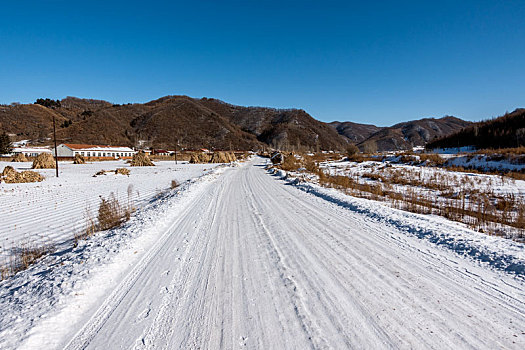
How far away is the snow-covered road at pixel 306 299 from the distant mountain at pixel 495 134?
96.5 feet

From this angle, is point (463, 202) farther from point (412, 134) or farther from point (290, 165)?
point (412, 134)

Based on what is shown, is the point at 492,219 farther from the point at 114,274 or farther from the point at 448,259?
the point at 114,274

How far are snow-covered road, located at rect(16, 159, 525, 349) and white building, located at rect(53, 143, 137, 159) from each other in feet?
250

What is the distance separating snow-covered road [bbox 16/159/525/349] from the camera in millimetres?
2281

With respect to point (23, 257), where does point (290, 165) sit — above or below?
above

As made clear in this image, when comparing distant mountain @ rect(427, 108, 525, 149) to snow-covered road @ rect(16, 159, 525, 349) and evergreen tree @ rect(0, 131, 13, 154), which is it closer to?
snow-covered road @ rect(16, 159, 525, 349)

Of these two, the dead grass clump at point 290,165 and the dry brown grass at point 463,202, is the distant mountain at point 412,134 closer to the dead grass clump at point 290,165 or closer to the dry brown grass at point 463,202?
the dead grass clump at point 290,165

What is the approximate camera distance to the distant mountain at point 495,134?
2489 centimetres

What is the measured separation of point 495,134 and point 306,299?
119 ft

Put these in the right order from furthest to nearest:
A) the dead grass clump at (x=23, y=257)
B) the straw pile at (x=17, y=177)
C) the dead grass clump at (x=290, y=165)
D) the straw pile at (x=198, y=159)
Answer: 1. the straw pile at (x=198, y=159)
2. the dead grass clump at (x=290, y=165)
3. the straw pile at (x=17, y=177)
4. the dead grass clump at (x=23, y=257)

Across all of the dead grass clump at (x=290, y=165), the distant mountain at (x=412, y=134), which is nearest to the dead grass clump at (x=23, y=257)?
the dead grass clump at (x=290, y=165)

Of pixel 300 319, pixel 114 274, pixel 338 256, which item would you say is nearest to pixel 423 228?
pixel 338 256

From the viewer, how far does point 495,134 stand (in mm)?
27125

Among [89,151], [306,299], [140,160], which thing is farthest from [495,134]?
[89,151]
